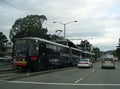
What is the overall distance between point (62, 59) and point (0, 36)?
4160 inches

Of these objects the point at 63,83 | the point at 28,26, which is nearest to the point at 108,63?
the point at 63,83

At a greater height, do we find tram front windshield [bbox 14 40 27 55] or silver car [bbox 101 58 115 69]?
tram front windshield [bbox 14 40 27 55]

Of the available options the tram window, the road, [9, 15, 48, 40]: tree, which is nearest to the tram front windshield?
the tram window

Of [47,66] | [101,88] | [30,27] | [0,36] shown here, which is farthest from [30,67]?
[0,36]

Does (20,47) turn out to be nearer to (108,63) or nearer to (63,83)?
(63,83)

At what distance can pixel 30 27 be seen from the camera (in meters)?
105

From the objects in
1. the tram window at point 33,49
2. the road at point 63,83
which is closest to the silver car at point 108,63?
the tram window at point 33,49

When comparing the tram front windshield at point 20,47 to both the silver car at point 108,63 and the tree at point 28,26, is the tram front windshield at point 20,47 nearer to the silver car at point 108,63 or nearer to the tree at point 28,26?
the silver car at point 108,63

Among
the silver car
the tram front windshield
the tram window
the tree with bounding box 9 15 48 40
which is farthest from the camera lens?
the tree with bounding box 9 15 48 40

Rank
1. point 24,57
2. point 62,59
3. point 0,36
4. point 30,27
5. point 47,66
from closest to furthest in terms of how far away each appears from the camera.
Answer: point 24,57 < point 47,66 < point 62,59 < point 30,27 < point 0,36

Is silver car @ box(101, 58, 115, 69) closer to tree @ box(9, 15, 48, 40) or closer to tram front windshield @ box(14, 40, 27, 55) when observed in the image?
tram front windshield @ box(14, 40, 27, 55)

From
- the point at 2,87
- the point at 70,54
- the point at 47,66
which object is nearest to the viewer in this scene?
the point at 2,87

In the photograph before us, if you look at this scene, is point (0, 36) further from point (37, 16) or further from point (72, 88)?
point (72, 88)

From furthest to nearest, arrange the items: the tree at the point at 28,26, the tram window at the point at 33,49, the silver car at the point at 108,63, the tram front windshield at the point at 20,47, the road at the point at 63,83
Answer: the tree at the point at 28,26 → the silver car at the point at 108,63 → the tram window at the point at 33,49 → the tram front windshield at the point at 20,47 → the road at the point at 63,83
